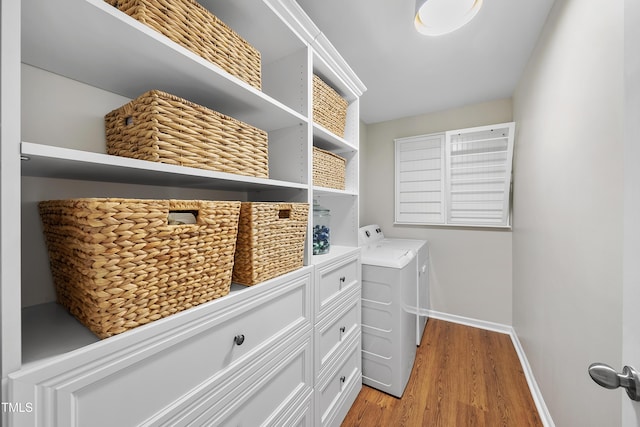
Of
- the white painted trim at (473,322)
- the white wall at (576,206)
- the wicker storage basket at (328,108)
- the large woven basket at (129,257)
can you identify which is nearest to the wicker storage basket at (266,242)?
the large woven basket at (129,257)

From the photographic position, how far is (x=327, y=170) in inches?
59.7

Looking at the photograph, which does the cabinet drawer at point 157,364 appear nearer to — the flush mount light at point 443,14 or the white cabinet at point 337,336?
the white cabinet at point 337,336

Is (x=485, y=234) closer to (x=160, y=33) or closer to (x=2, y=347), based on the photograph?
(x=160, y=33)

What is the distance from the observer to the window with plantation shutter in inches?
104

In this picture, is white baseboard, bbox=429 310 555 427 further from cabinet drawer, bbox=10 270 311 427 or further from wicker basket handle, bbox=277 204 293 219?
wicker basket handle, bbox=277 204 293 219

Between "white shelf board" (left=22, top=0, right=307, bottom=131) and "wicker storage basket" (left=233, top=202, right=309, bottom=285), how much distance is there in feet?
1.48

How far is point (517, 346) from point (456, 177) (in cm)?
179

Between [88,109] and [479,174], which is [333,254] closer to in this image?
[88,109]

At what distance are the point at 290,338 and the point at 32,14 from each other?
1.25m

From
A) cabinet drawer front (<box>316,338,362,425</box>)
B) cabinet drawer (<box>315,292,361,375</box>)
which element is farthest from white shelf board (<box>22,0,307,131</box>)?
cabinet drawer front (<box>316,338,362,425</box>)

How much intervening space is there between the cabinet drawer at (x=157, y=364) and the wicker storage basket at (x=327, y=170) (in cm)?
65

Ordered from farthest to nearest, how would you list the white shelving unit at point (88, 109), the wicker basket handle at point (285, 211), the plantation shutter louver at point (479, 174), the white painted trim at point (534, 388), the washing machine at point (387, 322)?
the plantation shutter louver at point (479, 174), the washing machine at point (387, 322), the white painted trim at point (534, 388), the wicker basket handle at point (285, 211), the white shelving unit at point (88, 109)

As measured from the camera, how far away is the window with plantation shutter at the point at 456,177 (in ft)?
8.68

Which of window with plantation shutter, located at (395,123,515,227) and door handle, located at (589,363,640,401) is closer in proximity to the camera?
door handle, located at (589,363,640,401)
